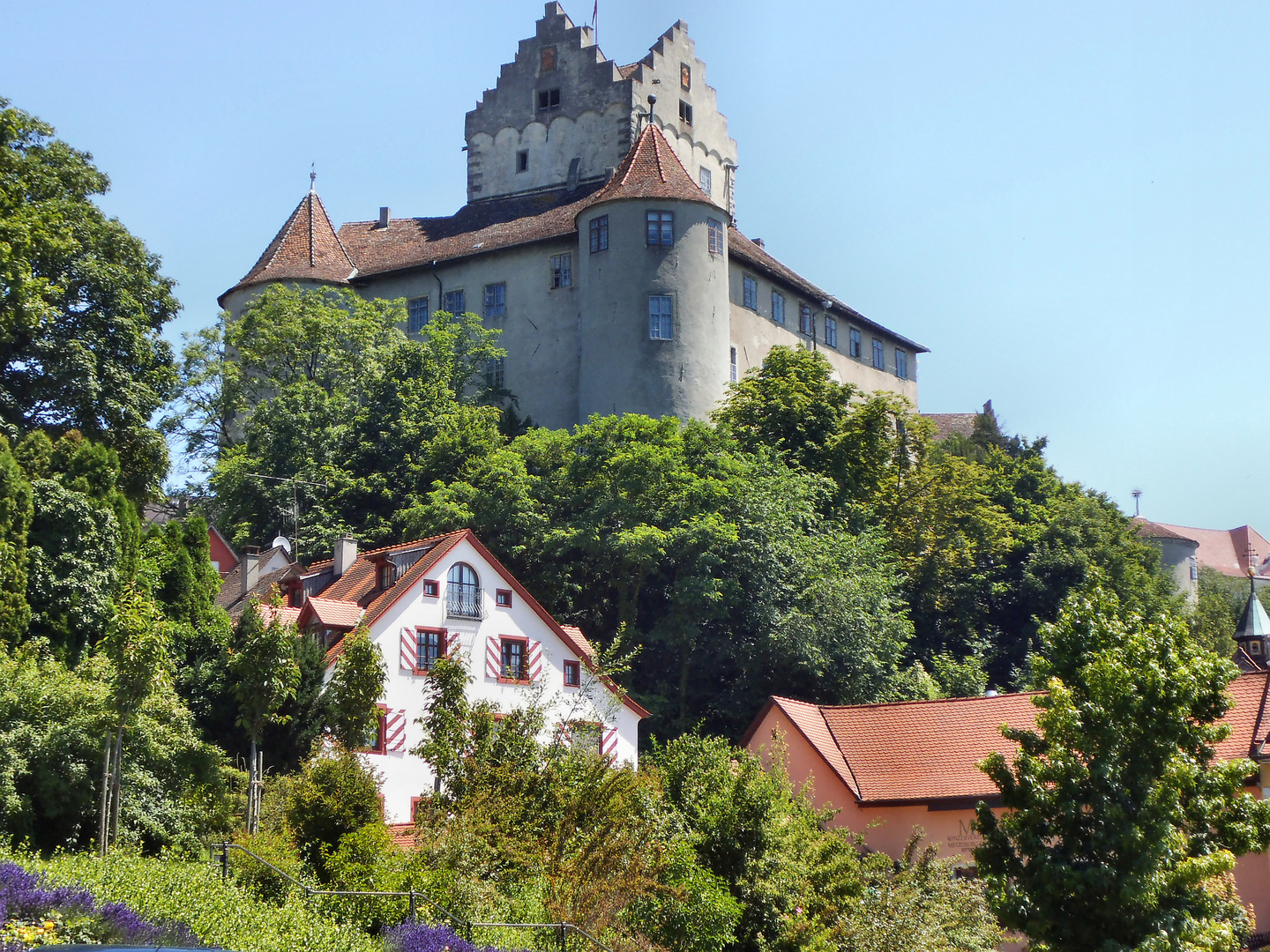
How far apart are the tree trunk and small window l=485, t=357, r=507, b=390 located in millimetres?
35053

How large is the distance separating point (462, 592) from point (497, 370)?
2352 centimetres

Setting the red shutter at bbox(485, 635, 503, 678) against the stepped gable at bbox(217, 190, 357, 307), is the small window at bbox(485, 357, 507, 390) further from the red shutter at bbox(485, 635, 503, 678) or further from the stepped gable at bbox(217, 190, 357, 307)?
Answer: the red shutter at bbox(485, 635, 503, 678)

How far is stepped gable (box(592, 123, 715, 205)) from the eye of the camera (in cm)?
5741

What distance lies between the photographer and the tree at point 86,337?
40438 millimetres

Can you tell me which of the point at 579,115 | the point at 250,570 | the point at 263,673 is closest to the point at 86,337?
the point at 250,570

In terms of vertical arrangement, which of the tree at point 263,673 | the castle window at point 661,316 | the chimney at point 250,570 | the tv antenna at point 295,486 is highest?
the castle window at point 661,316

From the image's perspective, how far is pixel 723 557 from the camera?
4588 cm

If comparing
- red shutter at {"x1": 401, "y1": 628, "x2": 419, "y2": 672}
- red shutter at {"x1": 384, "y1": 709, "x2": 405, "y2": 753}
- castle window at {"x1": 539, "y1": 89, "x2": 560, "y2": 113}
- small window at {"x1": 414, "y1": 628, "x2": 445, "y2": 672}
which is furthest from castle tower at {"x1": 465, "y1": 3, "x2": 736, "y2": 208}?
red shutter at {"x1": 384, "y1": 709, "x2": 405, "y2": 753}

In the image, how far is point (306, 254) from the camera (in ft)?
208

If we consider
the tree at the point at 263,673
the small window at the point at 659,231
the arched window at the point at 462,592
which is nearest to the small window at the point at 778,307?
the small window at the point at 659,231

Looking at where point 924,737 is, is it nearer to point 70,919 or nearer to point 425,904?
point 425,904

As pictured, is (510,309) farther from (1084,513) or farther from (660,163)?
(1084,513)

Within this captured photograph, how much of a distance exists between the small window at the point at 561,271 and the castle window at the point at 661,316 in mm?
4590

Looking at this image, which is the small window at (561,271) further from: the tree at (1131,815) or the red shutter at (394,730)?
the tree at (1131,815)
